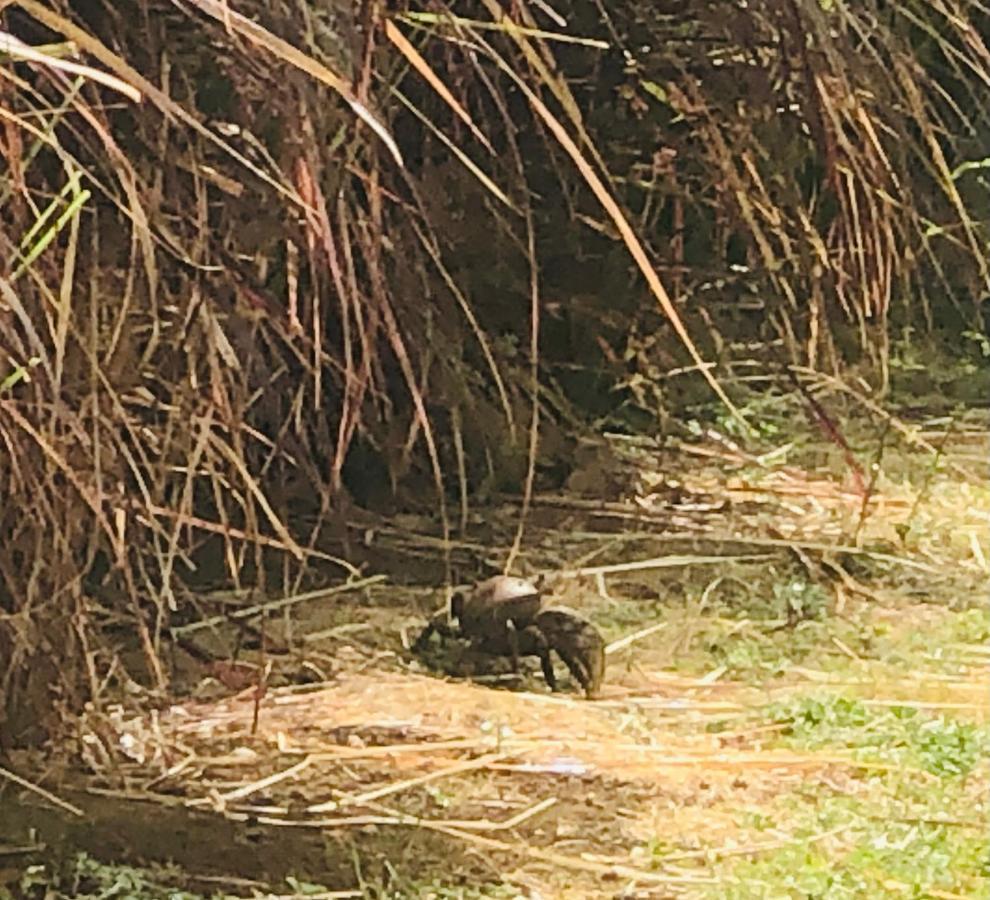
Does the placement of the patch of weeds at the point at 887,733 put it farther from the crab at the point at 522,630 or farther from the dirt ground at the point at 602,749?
the crab at the point at 522,630

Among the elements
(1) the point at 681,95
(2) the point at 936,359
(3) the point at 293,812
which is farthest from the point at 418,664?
(2) the point at 936,359

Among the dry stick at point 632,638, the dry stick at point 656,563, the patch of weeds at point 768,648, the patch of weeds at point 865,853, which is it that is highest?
the patch of weeds at point 865,853

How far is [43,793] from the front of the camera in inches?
34.3

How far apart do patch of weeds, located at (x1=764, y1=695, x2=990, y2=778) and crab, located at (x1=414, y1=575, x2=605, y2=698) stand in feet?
0.35

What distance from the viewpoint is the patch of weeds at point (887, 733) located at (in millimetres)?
921

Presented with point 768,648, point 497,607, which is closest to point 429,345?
point 497,607

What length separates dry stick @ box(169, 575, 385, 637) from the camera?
1.06m

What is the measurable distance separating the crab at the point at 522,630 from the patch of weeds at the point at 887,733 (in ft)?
0.35

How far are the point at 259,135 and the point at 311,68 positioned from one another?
22 cm

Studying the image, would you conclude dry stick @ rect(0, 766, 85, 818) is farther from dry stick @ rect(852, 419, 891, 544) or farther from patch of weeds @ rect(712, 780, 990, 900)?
dry stick @ rect(852, 419, 891, 544)

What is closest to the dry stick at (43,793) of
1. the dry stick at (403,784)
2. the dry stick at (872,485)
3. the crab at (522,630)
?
the dry stick at (403,784)

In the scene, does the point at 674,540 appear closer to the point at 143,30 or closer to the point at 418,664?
the point at 418,664

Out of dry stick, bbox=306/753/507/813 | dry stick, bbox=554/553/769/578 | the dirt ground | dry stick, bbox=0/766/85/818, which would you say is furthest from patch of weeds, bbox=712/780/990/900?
dry stick, bbox=554/553/769/578

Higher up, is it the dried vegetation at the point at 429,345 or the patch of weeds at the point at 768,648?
the dried vegetation at the point at 429,345
